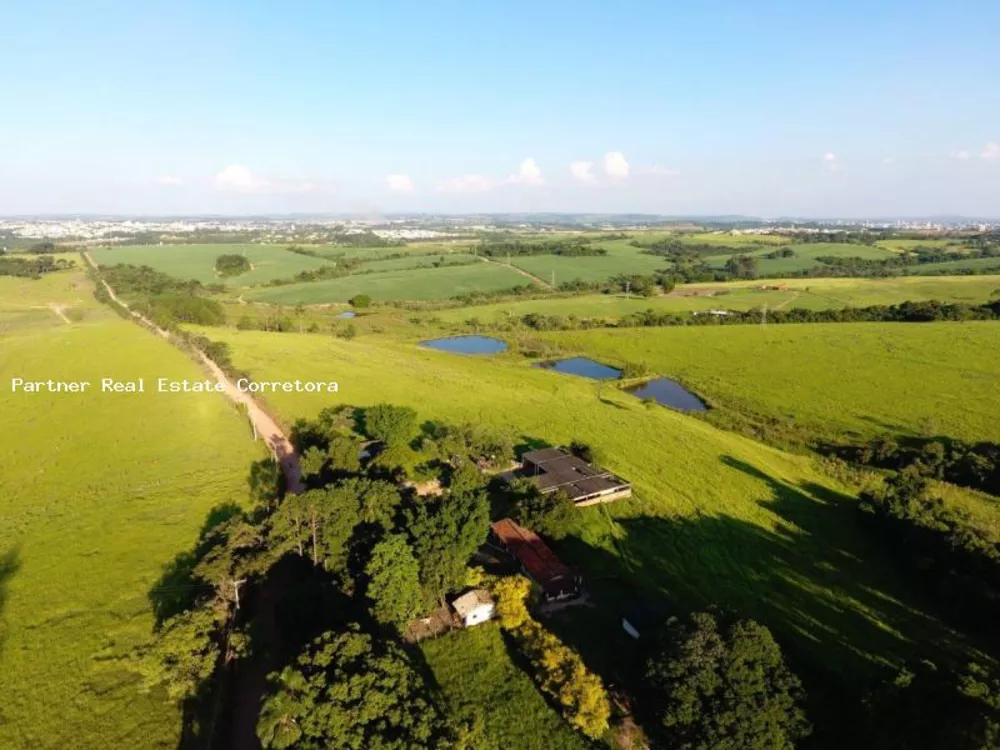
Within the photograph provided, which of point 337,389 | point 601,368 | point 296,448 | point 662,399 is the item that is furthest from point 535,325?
point 296,448

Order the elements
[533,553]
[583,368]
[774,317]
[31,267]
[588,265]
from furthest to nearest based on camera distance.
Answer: [588,265], [31,267], [774,317], [583,368], [533,553]

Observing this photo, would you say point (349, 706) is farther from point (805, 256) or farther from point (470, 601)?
point (805, 256)

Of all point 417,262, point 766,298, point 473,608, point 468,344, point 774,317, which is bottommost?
point 473,608

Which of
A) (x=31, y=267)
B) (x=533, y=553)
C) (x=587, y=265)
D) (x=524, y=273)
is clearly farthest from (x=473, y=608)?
(x=31, y=267)

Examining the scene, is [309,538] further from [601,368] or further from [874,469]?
[601,368]

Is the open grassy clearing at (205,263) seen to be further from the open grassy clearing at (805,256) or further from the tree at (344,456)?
the open grassy clearing at (805,256)

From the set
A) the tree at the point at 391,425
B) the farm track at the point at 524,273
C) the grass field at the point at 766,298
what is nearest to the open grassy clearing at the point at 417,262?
the farm track at the point at 524,273

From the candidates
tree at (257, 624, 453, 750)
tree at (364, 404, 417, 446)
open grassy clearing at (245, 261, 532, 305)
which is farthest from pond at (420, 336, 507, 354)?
tree at (257, 624, 453, 750)
